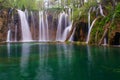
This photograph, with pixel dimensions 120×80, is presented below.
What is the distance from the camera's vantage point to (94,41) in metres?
39.2

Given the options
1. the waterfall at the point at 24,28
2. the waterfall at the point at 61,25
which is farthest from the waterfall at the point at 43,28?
the waterfall at the point at 24,28


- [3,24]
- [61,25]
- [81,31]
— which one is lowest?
[81,31]

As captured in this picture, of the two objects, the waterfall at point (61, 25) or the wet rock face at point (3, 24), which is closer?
the wet rock face at point (3, 24)

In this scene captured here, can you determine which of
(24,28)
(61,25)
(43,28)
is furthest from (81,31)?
(24,28)

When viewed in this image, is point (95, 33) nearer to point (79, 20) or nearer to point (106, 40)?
point (106, 40)

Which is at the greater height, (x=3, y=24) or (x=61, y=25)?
(x=3, y=24)

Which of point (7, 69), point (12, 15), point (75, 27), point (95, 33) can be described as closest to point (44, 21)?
point (12, 15)

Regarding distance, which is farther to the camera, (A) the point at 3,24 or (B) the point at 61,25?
(B) the point at 61,25

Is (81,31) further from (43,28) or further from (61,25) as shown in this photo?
(43,28)

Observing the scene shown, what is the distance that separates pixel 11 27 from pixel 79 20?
59.9 ft

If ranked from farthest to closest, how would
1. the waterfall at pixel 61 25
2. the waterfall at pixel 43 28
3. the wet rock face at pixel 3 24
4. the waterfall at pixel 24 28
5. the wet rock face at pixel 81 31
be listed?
1. the waterfall at pixel 43 28
2. the waterfall at pixel 61 25
3. the waterfall at pixel 24 28
4. the wet rock face at pixel 3 24
5. the wet rock face at pixel 81 31

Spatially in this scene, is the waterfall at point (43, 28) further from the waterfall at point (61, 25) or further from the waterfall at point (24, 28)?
the waterfall at point (24, 28)

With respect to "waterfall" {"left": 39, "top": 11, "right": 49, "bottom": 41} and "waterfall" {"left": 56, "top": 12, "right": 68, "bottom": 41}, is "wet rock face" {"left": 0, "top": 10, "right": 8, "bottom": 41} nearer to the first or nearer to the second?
"waterfall" {"left": 39, "top": 11, "right": 49, "bottom": 41}

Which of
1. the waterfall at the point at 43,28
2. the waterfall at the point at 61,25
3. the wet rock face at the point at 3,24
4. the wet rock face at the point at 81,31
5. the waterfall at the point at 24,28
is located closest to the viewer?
the wet rock face at the point at 81,31
